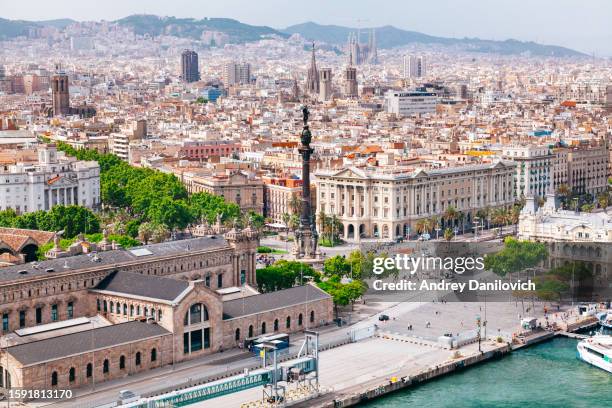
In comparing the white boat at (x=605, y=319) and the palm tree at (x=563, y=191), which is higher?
the palm tree at (x=563, y=191)

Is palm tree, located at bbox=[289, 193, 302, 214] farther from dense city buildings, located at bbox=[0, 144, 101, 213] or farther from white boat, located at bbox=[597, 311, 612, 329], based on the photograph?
white boat, located at bbox=[597, 311, 612, 329]

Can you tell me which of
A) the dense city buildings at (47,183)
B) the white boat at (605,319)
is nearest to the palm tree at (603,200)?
the white boat at (605,319)

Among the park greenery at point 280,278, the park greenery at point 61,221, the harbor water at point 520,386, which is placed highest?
the park greenery at point 61,221

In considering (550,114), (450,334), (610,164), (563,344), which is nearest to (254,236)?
(450,334)

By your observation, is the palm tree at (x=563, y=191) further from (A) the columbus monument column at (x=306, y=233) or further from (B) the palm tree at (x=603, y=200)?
(A) the columbus monument column at (x=306, y=233)

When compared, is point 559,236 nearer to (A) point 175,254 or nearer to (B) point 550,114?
(A) point 175,254
